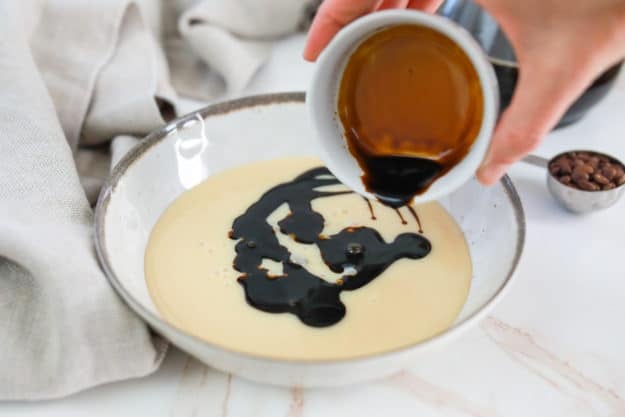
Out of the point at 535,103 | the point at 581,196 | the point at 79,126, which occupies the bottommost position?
the point at 79,126

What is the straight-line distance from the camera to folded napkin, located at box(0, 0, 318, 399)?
2.44ft

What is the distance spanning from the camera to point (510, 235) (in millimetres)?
837

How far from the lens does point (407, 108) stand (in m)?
0.82

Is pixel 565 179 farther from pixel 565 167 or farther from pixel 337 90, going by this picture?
pixel 337 90

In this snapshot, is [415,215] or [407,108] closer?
[407,108]

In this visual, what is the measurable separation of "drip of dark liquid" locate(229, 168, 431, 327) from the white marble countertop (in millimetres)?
89

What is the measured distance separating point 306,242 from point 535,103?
13.8 inches

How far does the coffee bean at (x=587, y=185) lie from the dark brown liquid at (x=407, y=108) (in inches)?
9.8

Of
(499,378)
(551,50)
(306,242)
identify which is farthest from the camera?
(306,242)

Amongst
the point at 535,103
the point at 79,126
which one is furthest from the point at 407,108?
the point at 79,126

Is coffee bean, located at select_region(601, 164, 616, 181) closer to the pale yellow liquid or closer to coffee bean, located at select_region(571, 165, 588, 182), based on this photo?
coffee bean, located at select_region(571, 165, 588, 182)

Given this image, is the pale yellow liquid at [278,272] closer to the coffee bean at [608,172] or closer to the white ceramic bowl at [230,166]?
the white ceramic bowl at [230,166]

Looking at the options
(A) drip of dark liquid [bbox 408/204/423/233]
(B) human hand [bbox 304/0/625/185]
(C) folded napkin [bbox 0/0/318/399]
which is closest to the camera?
(B) human hand [bbox 304/0/625/185]

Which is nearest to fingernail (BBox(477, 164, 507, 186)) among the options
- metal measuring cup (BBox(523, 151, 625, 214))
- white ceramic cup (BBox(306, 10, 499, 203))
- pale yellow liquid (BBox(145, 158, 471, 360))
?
white ceramic cup (BBox(306, 10, 499, 203))
